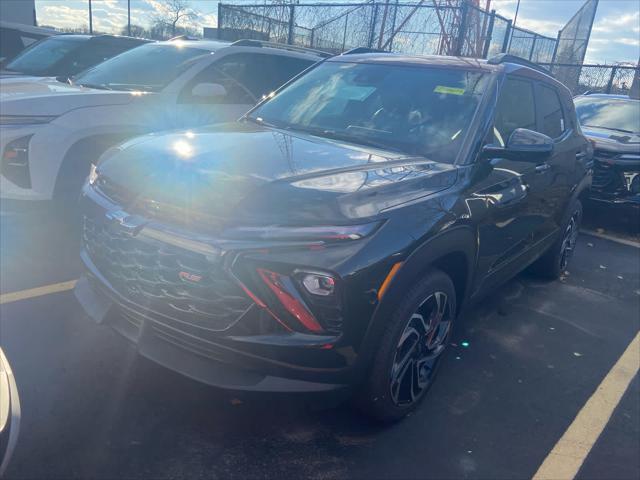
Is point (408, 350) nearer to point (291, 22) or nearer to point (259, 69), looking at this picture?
point (259, 69)

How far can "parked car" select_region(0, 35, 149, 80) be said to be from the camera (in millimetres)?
7516

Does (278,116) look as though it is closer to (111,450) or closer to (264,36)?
(111,450)

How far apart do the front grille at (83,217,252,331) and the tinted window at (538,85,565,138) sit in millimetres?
3146

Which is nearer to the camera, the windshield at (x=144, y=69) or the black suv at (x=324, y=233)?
the black suv at (x=324, y=233)

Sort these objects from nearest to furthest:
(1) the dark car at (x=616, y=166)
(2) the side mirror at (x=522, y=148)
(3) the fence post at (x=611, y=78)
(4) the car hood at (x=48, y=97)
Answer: (2) the side mirror at (x=522, y=148)
(4) the car hood at (x=48, y=97)
(1) the dark car at (x=616, y=166)
(3) the fence post at (x=611, y=78)

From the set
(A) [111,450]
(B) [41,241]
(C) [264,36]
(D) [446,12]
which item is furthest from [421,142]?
(C) [264,36]

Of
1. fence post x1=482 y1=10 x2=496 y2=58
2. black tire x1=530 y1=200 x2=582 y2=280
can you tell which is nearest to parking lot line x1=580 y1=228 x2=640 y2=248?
black tire x1=530 y1=200 x2=582 y2=280

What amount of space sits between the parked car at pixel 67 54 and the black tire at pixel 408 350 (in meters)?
6.37

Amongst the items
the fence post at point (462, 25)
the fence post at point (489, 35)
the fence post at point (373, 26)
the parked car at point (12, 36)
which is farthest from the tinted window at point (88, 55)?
the fence post at point (489, 35)

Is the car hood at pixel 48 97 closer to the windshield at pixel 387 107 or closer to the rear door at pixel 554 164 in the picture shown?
the windshield at pixel 387 107

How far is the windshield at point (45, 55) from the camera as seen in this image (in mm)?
7496

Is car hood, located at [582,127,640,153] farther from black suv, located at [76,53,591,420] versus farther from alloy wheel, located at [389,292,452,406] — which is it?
alloy wheel, located at [389,292,452,406]

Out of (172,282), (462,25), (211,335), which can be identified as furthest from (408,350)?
(462,25)

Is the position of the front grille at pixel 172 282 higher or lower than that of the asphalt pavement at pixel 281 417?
higher
